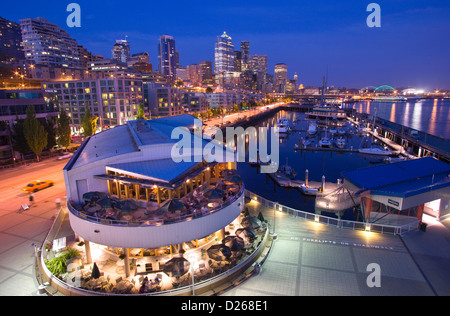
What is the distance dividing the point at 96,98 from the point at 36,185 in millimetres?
62223

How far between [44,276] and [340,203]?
106 ft

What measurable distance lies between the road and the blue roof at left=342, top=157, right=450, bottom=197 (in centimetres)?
2917

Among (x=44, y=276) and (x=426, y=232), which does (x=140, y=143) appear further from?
(x=426, y=232)

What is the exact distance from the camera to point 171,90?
121062mm

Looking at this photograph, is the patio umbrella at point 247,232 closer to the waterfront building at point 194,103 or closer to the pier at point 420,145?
the pier at point 420,145

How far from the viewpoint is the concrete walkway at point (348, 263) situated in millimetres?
17250

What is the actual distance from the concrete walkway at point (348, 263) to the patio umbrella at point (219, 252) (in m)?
2.30

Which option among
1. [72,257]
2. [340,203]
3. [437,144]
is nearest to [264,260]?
[72,257]

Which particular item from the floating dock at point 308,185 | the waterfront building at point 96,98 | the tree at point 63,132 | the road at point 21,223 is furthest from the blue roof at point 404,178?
the waterfront building at point 96,98

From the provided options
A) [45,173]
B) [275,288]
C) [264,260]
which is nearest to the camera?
[275,288]

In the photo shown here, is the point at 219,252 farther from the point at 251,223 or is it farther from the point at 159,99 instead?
the point at 159,99

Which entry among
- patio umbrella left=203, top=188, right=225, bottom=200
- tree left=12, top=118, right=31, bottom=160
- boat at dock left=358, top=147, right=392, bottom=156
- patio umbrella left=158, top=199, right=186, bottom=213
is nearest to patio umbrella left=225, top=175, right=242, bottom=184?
patio umbrella left=203, top=188, right=225, bottom=200

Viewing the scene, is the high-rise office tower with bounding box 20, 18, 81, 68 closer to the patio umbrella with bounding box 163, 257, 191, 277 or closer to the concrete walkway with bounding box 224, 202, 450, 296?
the patio umbrella with bounding box 163, 257, 191, 277

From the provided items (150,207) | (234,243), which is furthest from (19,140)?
(234,243)
